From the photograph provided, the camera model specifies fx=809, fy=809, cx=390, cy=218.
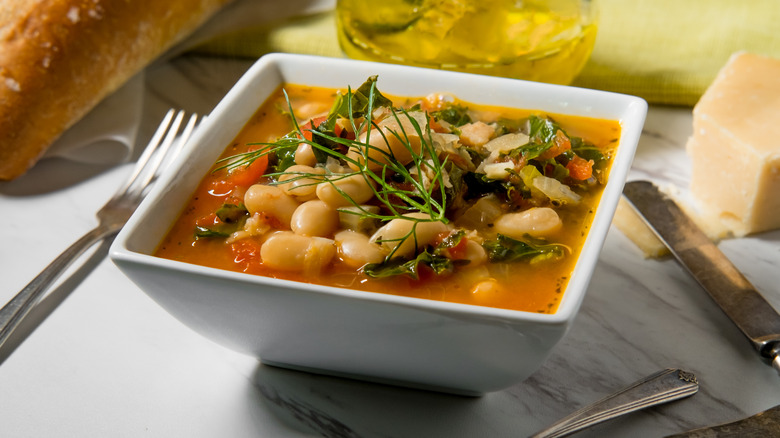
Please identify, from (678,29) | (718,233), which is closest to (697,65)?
(678,29)

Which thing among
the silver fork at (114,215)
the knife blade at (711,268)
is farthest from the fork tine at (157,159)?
the knife blade at (711,268)

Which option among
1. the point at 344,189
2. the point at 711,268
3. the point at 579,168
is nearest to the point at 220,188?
the point at 344,189

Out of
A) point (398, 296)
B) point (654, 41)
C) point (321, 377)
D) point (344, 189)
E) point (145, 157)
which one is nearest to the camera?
point (398, 296)

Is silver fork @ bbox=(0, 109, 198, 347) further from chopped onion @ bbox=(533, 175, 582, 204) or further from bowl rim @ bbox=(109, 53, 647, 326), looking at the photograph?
chopped onion @ bbox=(533, 175, 582, 204)

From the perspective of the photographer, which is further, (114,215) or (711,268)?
(114,215)

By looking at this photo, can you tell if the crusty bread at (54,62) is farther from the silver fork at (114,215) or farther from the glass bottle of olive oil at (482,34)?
the glass bottle of olive oil at (482,34)

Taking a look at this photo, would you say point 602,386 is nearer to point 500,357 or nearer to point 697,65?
point 500,357

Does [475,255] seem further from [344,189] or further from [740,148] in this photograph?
[740,148]
